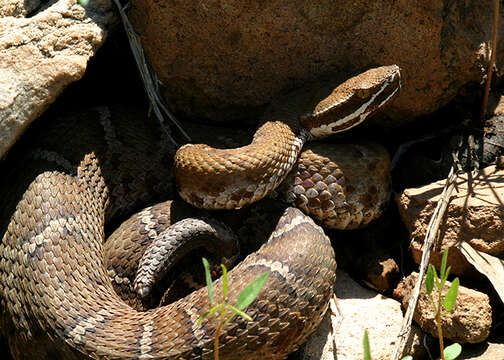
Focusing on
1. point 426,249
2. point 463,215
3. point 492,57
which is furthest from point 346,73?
point 426,249

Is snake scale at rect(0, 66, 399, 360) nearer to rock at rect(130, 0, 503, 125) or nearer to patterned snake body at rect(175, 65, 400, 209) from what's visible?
patterned snake body at rect(175, 65, 400, 209)

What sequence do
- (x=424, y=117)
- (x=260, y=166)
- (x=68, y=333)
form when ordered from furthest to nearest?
(x=424, y=117) < (x=260, y=166) < (x=68, y=333)

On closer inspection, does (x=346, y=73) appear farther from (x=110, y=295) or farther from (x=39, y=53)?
(x=110, y=295)

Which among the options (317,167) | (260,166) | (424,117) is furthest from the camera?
(424,117)

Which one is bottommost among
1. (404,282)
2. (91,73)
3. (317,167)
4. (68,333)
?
(404,282)

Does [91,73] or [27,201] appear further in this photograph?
[91,73]

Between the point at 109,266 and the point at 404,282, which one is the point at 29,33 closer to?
the point at 109,266

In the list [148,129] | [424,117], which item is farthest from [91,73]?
[424,117]

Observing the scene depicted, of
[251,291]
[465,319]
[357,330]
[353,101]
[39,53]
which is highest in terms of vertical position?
[39,53]
